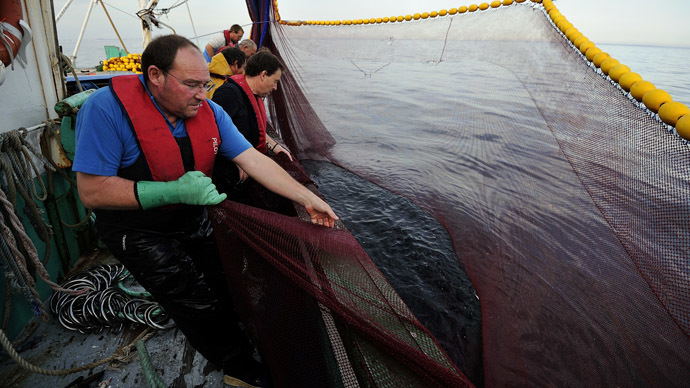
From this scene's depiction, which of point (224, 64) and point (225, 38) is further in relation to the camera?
point (225, 38)

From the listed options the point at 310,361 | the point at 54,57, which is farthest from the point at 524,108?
the point at 54,57

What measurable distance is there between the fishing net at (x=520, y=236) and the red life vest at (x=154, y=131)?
1.33 feet

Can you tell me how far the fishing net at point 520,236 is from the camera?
1.62 metres

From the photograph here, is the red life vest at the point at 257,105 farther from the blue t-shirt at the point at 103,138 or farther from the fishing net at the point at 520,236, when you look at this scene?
the fishing net at the point at 520,236

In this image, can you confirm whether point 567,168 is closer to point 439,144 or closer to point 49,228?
point 439,144

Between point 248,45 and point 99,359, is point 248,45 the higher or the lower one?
the higher one

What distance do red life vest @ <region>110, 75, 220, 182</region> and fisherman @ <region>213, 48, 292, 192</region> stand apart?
118 cm

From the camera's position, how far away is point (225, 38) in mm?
7242

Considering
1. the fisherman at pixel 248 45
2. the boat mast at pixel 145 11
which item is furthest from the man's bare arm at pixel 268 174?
the boat mast at pixel 145 11

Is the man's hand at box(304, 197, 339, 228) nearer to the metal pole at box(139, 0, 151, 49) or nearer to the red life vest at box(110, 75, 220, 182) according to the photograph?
the red life vest at box(110, 75, 220, 182)

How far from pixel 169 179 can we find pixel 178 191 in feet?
0.50

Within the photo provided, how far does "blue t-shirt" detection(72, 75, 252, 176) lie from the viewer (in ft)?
4.91

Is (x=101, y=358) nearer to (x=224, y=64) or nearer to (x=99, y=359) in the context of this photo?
(x=99, y=359)

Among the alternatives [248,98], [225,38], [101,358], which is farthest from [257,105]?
[225,38]
